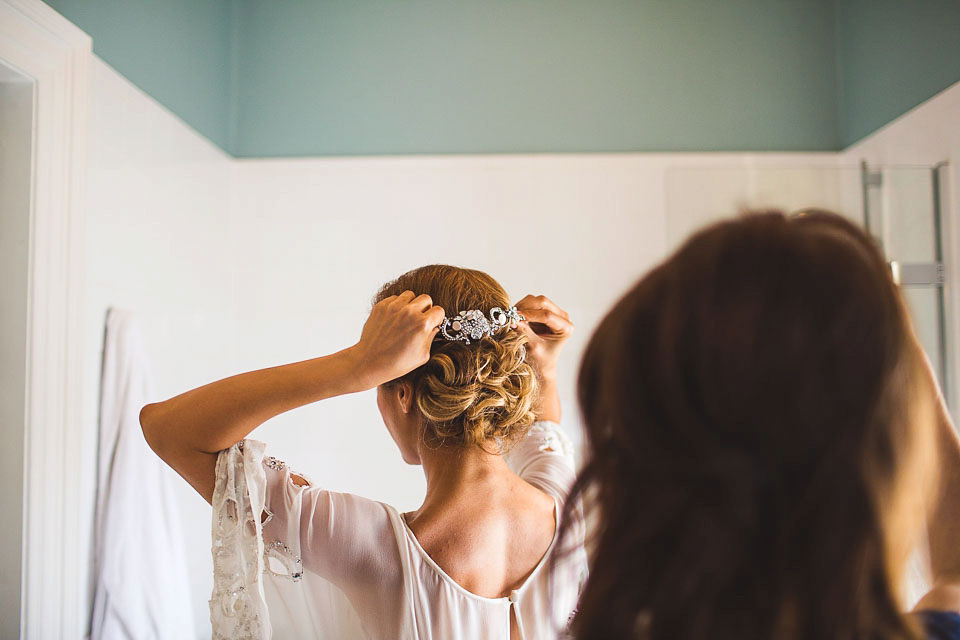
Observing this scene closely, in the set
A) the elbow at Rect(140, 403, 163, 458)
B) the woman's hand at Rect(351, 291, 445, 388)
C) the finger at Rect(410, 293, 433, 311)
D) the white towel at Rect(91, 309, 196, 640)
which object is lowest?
the white towel at Rect(91, 309, 196, 640)

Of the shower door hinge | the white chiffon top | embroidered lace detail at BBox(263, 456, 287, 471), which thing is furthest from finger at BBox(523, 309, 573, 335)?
the shower door hinge

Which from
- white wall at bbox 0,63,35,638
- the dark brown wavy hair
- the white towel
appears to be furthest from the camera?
the white towel

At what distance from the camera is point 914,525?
36 cm

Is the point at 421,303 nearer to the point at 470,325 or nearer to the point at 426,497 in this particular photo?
the point at 470,325

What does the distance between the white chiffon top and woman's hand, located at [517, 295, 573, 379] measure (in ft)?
0.72

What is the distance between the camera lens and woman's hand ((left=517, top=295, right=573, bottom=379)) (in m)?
0.95

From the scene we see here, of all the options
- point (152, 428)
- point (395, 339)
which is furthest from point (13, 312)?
point (395, 339)

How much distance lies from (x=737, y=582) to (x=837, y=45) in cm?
188

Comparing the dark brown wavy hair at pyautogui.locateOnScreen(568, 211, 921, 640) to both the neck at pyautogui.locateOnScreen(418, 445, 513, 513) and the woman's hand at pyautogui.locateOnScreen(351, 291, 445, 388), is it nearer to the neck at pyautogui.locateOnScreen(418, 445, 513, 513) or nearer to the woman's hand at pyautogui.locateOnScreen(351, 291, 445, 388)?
the woman's hand at pyautogui.locateOnScreen(351, 291, 445, 388)

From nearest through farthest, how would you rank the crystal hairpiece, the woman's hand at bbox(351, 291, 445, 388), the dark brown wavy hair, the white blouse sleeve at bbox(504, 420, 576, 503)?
Answer: the dark brown wavy hair → the woman's hand at bbox(351, 291, 445, 388) → the crystal hairpiece → the white blouse sleeve at bbox(504, 420, 576, 503)

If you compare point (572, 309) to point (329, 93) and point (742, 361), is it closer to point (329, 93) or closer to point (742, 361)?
point (329, 93)

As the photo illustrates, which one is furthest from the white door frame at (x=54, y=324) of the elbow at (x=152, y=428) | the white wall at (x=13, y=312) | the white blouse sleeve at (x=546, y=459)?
the white blouse sleeve at (x=546, y=459)

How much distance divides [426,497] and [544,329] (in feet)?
1.02

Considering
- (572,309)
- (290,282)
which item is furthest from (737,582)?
(290,282)
